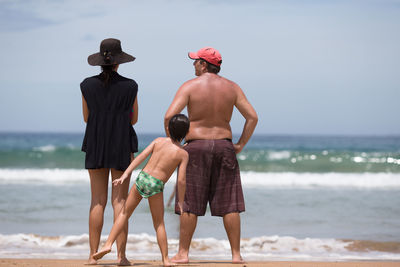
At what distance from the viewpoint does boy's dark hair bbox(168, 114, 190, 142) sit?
392 centimetres

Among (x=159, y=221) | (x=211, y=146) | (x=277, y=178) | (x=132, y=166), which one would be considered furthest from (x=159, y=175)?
(x=277, y=178)

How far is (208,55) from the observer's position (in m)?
4.54

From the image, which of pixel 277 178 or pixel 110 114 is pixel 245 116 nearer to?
pixel 110 114

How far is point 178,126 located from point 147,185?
1.45ft

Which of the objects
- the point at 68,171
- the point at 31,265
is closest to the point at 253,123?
the point at 31,265

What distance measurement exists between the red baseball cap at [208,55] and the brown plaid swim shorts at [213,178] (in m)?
0.63

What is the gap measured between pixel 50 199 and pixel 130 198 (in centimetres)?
635

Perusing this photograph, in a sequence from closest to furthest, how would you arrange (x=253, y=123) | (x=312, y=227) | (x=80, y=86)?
(x=80, y=86), (x=253, y=123), (x=312, y=227)

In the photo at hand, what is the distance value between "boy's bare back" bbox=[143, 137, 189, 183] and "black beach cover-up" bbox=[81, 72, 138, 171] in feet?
1.00

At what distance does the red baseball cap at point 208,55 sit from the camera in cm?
453

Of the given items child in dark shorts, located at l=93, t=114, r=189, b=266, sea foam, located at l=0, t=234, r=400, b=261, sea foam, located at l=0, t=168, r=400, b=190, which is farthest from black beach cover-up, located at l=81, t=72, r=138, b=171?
sea foam, located at l=0, t=168, r=400, b=190

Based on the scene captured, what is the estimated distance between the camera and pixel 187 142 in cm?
452

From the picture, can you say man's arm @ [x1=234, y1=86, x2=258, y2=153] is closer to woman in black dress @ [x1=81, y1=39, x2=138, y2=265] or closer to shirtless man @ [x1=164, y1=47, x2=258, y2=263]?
shirtless man @ [x1=164, y1=47, x2=258, y2=263]

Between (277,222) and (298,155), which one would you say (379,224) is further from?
(298,155)
